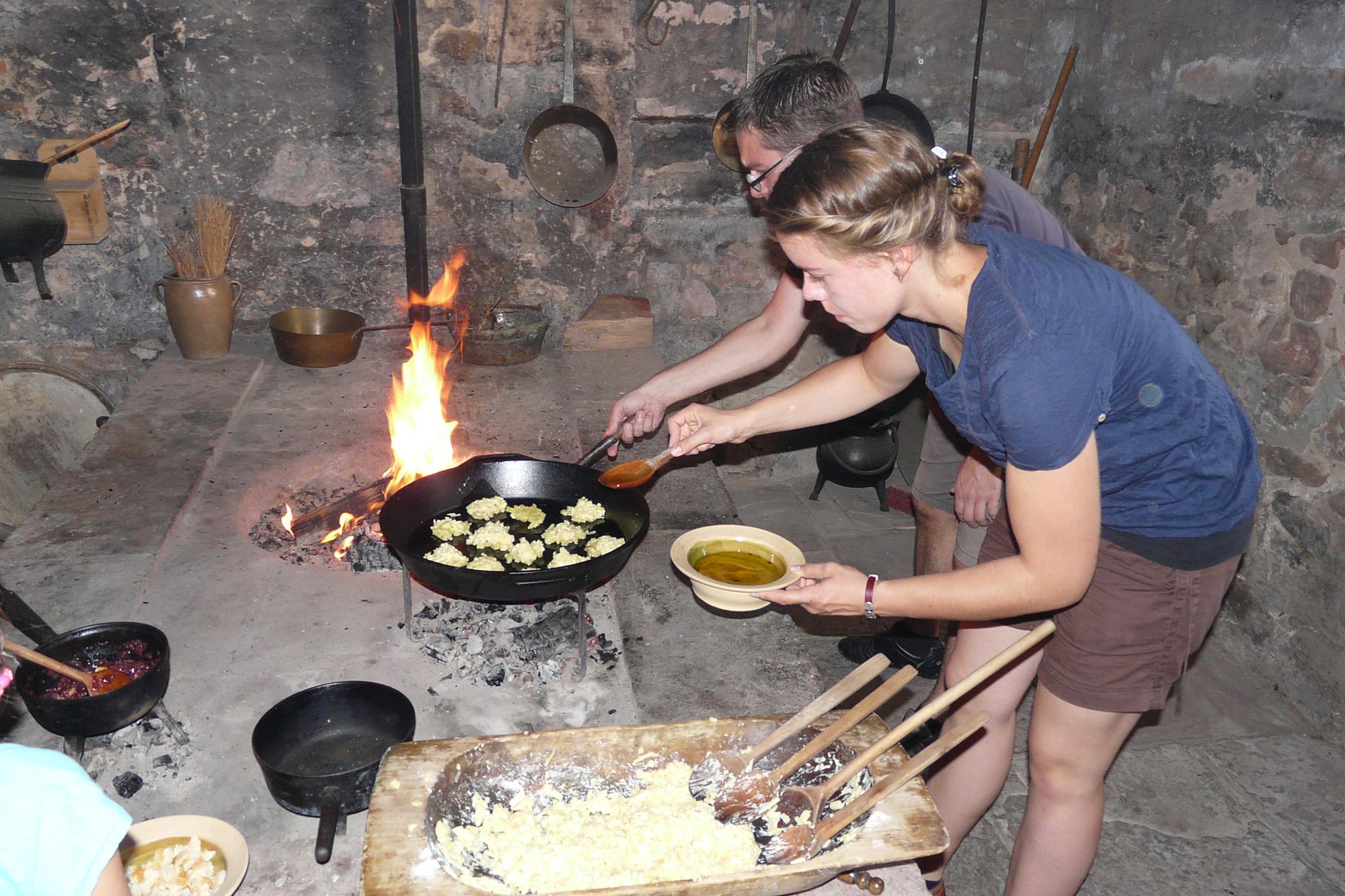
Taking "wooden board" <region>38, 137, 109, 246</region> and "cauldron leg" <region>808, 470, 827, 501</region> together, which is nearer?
"wooden board" <region>38, 137, 109, 246</region>

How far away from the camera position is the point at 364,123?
204 inches

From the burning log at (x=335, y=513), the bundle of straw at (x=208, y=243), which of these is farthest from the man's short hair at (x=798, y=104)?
the bundle of straw at (x=208, y=243)

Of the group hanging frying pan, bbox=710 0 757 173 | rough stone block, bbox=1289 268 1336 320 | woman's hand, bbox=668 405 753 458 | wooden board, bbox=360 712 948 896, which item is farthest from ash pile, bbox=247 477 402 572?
rough stone block, bbox=1289 268 1336 320

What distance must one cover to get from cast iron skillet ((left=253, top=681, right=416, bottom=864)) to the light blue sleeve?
0.81 m

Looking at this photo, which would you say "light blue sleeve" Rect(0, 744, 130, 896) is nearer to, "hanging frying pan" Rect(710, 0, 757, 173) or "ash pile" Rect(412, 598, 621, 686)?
"ash pile" Rect(412, 598, 621, 686)

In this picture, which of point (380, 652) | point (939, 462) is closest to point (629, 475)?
point (380, 652)

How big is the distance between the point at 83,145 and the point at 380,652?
11.7 ft

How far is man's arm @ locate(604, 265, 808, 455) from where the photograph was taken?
3160 millimetres

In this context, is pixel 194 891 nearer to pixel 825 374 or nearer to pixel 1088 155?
pixel 825 374

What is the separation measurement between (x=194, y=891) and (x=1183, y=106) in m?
5.03

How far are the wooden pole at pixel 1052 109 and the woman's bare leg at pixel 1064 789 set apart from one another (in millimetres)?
4214

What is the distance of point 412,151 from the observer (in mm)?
5012

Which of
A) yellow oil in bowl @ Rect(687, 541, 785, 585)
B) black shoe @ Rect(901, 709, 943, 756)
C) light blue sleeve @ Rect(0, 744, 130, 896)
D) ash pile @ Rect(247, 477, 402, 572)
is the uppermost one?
light blue sleeve @ Rect(0, 744, 130, 896)

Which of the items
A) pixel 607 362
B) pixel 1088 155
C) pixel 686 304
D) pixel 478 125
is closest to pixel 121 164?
pixel 478 125
